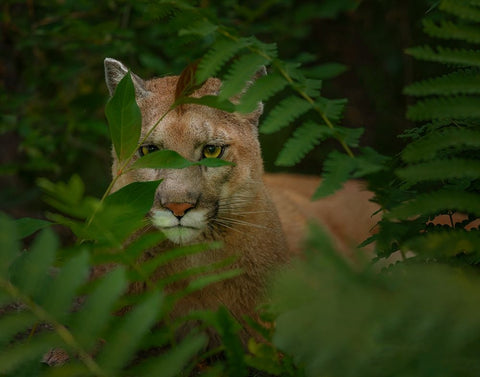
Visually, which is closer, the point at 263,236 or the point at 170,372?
the point at 170,372

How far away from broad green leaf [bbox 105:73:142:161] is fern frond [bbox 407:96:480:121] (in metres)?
1.02

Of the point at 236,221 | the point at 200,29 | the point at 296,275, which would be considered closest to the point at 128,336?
the point at 296,275

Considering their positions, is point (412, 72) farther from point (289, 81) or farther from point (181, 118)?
point (289, 81)

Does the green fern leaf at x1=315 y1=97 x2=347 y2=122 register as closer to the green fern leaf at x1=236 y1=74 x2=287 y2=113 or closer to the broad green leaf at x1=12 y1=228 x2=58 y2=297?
the green fern leaf at x1=236 y1=74 x2=287 y2=113

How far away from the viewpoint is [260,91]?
2328 mm

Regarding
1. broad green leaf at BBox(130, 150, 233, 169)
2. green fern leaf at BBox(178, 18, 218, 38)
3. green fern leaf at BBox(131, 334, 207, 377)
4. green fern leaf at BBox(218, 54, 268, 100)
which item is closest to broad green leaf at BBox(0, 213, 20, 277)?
green fern leaf at BBox(131, 334, 207, 377)

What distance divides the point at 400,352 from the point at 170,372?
594 millimetres

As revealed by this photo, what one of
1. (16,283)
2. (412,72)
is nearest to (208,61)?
(16,283)

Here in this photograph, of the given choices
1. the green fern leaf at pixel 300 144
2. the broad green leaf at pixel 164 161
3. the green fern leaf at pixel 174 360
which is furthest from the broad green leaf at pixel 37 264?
the green fern leaf at pixel 300 144

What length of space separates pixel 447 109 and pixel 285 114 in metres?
0.63

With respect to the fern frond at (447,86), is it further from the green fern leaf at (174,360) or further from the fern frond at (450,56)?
the green fern leaf at (174,360)

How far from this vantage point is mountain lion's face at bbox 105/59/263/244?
10.1 ft

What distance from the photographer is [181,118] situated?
331 centimetres

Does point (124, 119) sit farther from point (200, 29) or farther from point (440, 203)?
point (440, 203)
